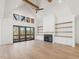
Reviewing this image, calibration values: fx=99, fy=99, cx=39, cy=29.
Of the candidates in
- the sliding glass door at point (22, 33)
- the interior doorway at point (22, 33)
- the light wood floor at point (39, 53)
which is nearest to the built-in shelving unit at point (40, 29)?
the interior doorway at point (22, 33)

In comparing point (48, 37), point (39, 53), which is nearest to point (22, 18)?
point (48, 37)

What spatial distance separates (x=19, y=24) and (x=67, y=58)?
30.4 feet

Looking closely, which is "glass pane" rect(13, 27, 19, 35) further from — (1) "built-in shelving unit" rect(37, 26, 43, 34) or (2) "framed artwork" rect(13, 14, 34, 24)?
(1) "built-in shelving unit" rect(37, 26, 43, 34)

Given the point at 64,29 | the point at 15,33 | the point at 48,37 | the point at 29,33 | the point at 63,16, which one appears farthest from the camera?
the point at 29,33

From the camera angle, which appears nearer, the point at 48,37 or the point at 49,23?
the point at 49,23

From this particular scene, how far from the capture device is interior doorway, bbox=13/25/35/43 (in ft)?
40.6

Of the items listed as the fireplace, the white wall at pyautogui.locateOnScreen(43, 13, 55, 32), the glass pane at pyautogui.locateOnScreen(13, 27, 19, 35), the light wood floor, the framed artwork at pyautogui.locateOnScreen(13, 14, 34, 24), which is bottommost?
the light wood floor

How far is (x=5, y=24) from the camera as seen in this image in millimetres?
9430

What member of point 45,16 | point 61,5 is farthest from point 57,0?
point 45,16

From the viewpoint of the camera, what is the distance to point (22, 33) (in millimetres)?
13461

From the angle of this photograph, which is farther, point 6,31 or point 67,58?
point 6,31

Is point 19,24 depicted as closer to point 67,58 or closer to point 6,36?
point 6,36

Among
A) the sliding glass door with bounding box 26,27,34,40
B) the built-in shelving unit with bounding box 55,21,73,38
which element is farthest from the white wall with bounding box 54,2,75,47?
the sliding glass door with bounding box 26,27,34,40

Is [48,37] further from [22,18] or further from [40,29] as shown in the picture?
[22,18]
